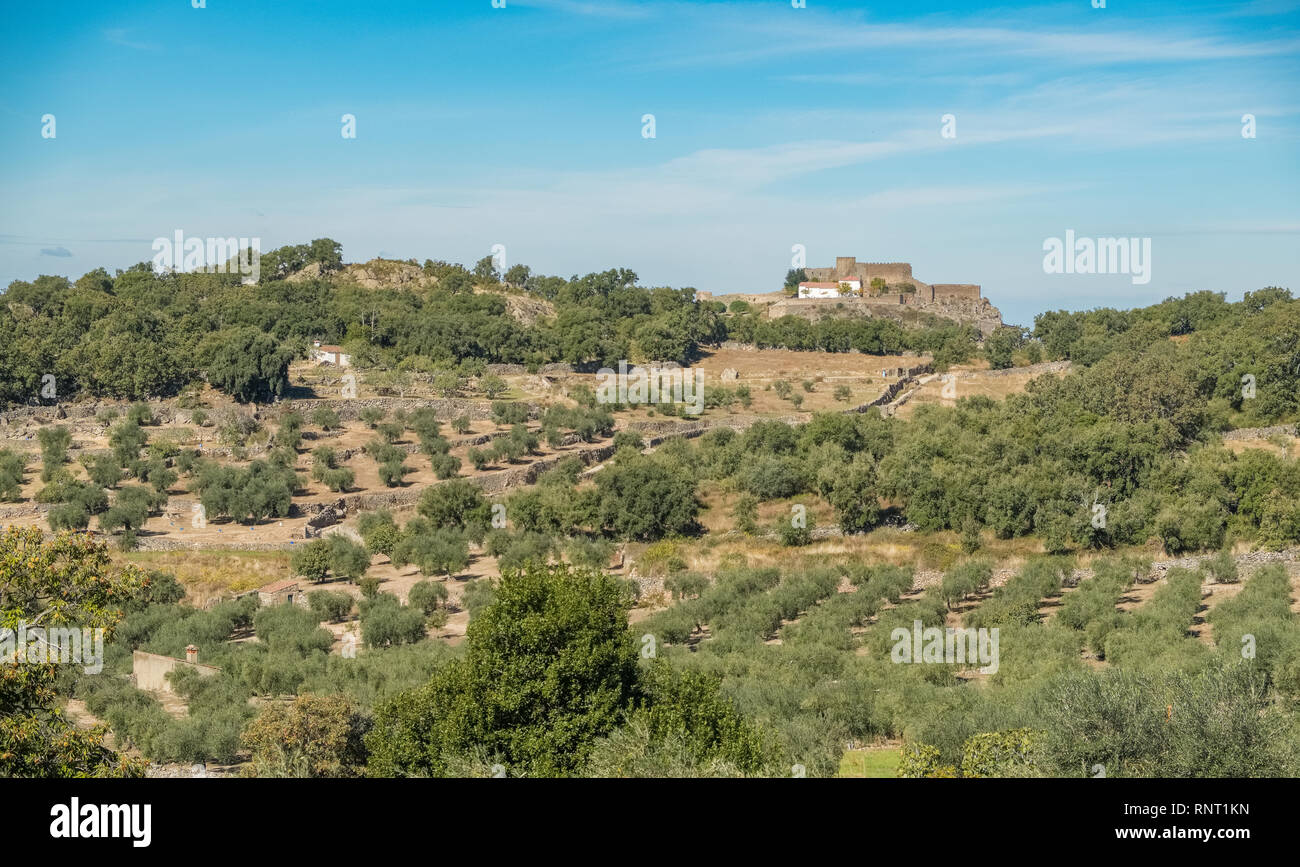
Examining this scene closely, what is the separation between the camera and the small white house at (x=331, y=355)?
6619 cm

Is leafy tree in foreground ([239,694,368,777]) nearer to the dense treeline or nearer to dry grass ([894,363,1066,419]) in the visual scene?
the dense treeline

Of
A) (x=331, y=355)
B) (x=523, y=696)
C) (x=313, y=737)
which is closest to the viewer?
(x=523, y=696)

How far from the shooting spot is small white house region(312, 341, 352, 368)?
217 feet

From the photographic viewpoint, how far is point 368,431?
5122 centimetres

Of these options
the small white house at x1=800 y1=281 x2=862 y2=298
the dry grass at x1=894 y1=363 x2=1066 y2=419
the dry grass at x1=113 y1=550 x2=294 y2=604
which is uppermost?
the small white house at x1=800 y1=281 x2=862 y2=298

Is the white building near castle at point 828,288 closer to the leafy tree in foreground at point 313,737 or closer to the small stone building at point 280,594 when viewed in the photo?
the small stone building at point 280,594

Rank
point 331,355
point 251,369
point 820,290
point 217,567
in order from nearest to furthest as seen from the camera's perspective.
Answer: point 217,567 < point 251,369 < point 331,355 < point 820,290

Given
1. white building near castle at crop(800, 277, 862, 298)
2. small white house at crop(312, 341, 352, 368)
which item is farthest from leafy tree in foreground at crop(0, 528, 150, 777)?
white building near castle at crop(800, 277, 862, 298)

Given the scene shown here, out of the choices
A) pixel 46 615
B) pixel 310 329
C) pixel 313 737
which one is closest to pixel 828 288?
pixel 310 329

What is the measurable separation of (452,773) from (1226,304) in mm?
70552

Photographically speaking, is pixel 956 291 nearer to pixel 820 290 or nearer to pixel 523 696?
pixel 820 290

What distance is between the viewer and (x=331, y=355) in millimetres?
67375

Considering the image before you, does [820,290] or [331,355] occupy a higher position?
[820,290]
